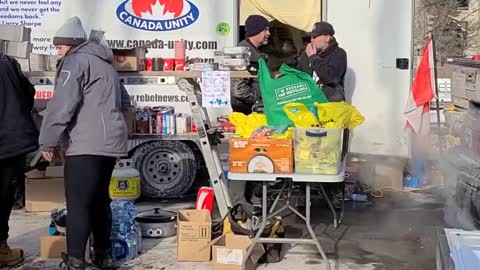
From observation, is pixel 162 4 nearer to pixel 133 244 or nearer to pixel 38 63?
pixel 38 63

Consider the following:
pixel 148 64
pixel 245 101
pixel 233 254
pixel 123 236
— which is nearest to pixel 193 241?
pixel 233 254

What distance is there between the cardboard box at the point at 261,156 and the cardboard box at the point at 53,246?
160 cm

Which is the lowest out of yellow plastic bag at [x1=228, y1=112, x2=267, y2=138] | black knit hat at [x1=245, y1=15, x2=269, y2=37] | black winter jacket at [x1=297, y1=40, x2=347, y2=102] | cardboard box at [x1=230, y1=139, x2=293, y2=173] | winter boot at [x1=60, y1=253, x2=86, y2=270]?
winter boot at [x1=60, y1=253, x2=86, y2=270]

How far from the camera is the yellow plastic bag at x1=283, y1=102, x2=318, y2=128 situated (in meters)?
5.54

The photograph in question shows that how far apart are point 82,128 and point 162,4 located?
347 centimetres

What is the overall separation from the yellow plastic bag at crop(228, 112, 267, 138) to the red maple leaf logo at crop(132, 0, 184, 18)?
2.88m

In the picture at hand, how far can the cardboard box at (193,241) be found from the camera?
19.5ft

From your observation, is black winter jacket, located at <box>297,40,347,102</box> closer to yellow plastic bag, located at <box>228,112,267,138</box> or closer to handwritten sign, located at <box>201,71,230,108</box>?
handwritten sign, located at <box>201,71,230,108</box>

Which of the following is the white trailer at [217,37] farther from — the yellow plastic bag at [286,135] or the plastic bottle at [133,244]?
the yellow plastic bag at [286,135]

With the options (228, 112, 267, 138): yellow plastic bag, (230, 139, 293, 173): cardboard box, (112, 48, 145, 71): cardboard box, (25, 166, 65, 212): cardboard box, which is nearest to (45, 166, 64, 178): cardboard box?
(25, 166, 65, 212): cardboard box

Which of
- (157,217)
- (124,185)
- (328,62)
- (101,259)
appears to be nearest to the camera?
(101,259)

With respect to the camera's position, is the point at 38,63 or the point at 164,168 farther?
the point at 164,168

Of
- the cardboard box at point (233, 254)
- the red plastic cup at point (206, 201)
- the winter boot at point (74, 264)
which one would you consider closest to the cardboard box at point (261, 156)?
the cardboard box at point (233, 254)

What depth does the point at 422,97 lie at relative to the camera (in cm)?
799
